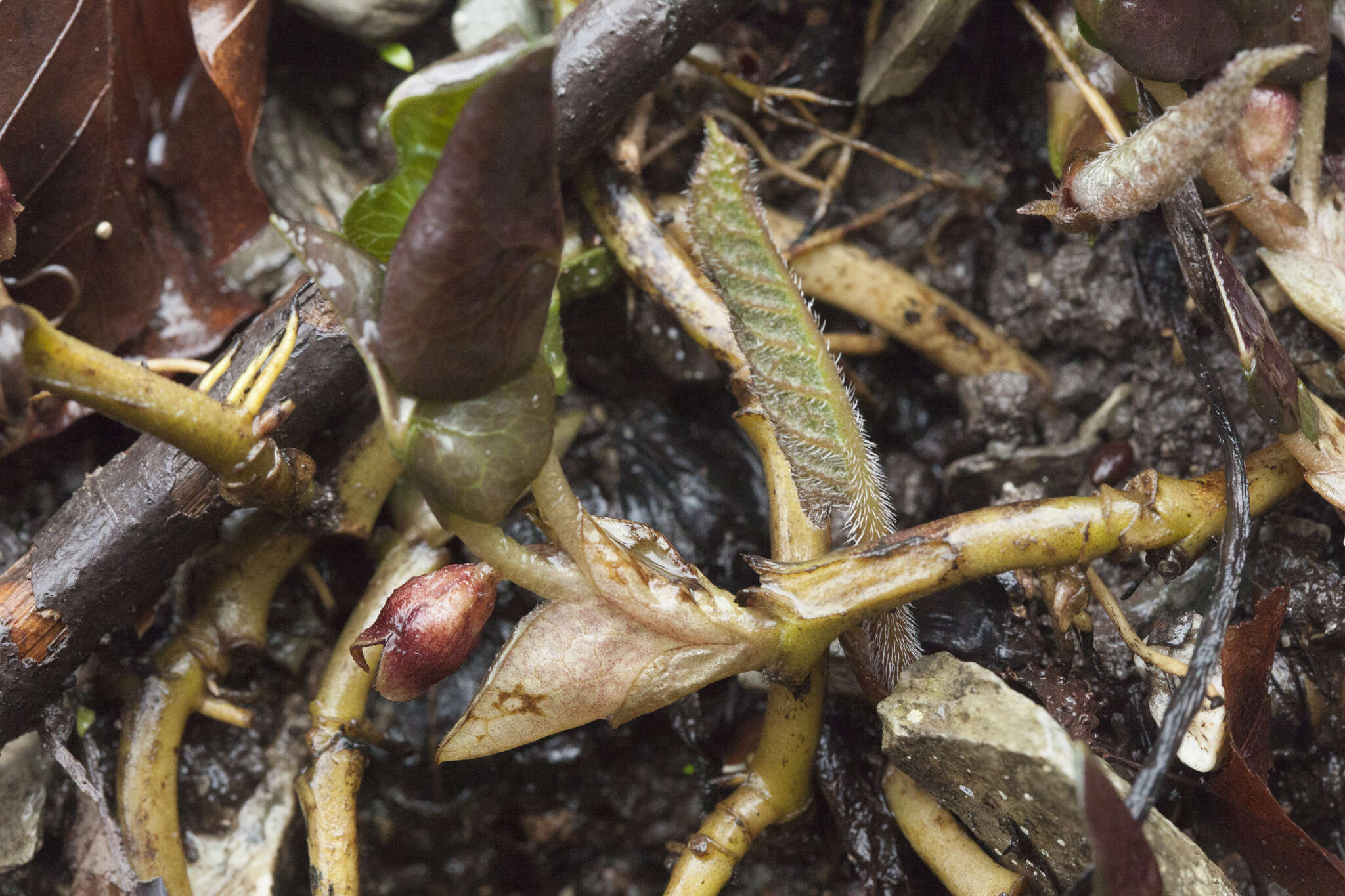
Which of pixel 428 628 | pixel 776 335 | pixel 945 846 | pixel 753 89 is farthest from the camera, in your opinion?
pixel 753 89

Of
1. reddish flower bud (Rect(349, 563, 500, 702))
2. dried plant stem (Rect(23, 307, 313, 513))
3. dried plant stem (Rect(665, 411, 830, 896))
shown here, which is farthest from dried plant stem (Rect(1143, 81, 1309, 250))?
dried plant stem (Rect(23, 307, 313, 513))

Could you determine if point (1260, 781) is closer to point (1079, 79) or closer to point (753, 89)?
point (1079, 79)

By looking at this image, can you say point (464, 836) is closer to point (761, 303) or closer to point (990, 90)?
point (761, 303)

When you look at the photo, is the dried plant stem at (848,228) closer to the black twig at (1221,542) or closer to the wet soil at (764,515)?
the wet soil at (764,515)

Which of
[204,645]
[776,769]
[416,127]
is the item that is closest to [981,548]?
[776,769]

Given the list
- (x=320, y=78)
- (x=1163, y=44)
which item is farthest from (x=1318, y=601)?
(x=320, y=78)
